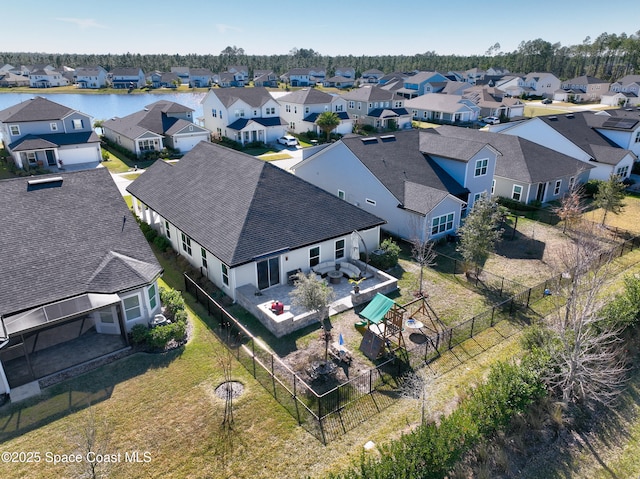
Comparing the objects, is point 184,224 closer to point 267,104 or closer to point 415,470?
point 415,470

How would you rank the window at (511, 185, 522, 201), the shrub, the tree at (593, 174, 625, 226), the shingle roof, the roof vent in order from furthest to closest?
the shingle roof, the window at (511, 185, 522, 201), the tree at (593, 174, 625, 226), the roof vent, the shrub

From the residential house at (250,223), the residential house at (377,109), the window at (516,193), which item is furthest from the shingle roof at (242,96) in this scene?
the window at (516,193)

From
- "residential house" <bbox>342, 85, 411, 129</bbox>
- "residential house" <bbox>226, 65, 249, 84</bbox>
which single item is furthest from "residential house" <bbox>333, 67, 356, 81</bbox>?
"residential house" <bbox>342, 85, 411, 129</bbox>

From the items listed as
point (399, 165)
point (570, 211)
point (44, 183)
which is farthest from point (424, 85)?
point (44, 183)

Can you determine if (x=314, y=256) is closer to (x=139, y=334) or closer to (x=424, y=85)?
(x=139, y=334)

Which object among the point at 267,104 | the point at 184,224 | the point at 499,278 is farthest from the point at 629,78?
the point at 184,224

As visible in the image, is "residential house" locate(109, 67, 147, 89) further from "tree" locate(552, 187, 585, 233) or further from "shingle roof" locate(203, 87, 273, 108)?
"tree" locate(552, 187, 585, 233)

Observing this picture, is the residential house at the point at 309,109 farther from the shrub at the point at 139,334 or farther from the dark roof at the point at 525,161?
the shrub at the point at 139,334
